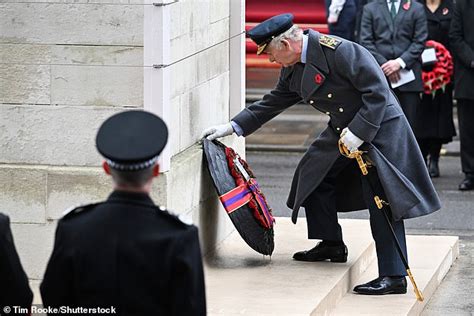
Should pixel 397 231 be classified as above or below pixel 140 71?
below

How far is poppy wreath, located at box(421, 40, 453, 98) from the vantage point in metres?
11.8

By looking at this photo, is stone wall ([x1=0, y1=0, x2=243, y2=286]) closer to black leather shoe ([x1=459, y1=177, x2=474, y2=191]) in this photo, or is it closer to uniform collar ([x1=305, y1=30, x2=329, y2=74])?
uniform collar ([x1=305, y1=30, x2=329, y2=74])

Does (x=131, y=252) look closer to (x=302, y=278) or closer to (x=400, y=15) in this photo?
(x=302, y=278)

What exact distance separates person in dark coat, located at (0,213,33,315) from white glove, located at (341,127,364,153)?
278 cm

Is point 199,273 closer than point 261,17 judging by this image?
Yes

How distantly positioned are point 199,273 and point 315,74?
123 inches

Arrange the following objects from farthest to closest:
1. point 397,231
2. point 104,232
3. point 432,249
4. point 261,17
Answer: point 261,17 → point 432,249 → point 397,231 → point 104,232

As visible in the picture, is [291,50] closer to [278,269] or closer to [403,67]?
[278,269]

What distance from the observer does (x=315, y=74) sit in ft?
22.8

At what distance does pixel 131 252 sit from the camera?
12.8 feet

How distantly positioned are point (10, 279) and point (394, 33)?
752cm

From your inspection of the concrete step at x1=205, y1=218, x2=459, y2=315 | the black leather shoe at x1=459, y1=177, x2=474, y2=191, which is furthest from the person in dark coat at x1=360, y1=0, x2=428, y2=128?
the concrete step at x1=205, y1=218, x2=459, y2=315

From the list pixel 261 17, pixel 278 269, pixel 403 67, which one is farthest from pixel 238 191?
pixel 261 17

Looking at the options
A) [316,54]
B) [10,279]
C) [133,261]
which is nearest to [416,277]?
[316,54]
